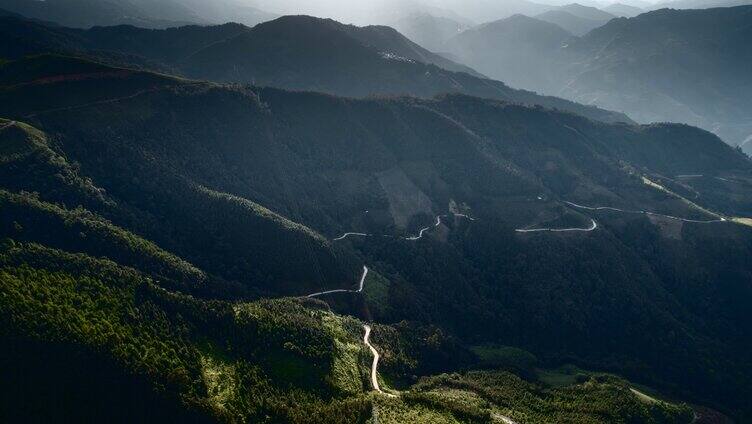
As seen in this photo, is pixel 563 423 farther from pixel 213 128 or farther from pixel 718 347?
pixel 213 128

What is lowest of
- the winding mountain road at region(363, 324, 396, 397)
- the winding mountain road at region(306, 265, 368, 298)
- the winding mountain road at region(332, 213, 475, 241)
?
the winding mountain road at region(363, 324, 396, 397)

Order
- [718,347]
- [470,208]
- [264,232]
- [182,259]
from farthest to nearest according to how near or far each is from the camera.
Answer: [470,208] < [718,347] < [264,232] < [182,259]

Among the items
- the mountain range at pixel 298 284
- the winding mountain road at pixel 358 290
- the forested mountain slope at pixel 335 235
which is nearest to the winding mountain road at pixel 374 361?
the mountain range at pixel 298 284

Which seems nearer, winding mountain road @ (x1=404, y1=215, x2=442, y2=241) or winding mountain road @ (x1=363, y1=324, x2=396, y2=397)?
winding mountain road @ (x1=363, y1=324, x2=396, y2=397)

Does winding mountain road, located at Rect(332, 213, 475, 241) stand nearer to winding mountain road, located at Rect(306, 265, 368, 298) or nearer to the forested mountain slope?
the forested mountain slope

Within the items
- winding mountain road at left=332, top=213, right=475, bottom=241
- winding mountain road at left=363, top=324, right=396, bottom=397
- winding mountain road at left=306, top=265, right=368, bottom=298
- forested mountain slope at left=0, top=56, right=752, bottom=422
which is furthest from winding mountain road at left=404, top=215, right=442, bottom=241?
winding mountain road at left=363, top=324, right=396, bottom=397

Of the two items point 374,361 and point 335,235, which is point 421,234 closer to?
point 335,235

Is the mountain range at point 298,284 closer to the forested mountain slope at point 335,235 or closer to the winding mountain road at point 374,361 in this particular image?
the winding mountain road at point 374,361

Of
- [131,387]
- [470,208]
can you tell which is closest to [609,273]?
[470,208]
